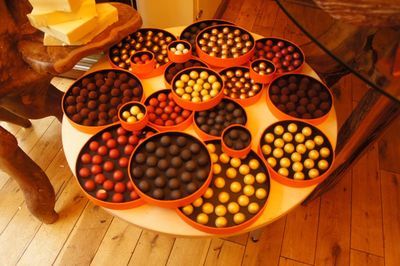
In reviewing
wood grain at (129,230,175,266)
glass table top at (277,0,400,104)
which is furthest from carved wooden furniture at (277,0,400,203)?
wood grain at (129,230,175,266)

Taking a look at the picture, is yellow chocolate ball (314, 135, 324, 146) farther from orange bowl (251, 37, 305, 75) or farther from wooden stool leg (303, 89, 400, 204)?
orange bowl (251, 37, 305, 75)

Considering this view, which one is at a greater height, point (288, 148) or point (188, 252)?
point (288, 148)

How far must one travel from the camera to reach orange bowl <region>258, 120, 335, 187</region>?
0.84 m

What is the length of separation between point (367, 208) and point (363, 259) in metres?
0.21

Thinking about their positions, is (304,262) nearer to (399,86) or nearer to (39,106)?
(399,86)

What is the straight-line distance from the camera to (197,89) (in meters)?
0.99

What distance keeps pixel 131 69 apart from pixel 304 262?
89 cm

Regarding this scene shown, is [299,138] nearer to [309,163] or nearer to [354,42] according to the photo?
[309,163]

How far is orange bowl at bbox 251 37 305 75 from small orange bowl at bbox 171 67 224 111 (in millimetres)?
180

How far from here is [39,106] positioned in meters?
1.27

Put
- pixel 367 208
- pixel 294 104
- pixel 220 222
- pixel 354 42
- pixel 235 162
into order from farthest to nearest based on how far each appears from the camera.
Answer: pixel 367 208 < pixel 294 104 < pixel 235 162 < pixel 220 222 < pixel 354 42

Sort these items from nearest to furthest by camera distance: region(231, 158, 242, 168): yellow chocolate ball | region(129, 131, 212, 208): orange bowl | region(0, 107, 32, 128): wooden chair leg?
region(129, 131, 212, 208): orange bowl
region(231, 158, 242, 168): yellow chocolate ball
region(0, 107, 32, 128): wooden chair leg

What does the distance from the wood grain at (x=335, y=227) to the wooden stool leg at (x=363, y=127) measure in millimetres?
144

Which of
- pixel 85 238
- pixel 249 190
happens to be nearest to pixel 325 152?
pixel 249 190
